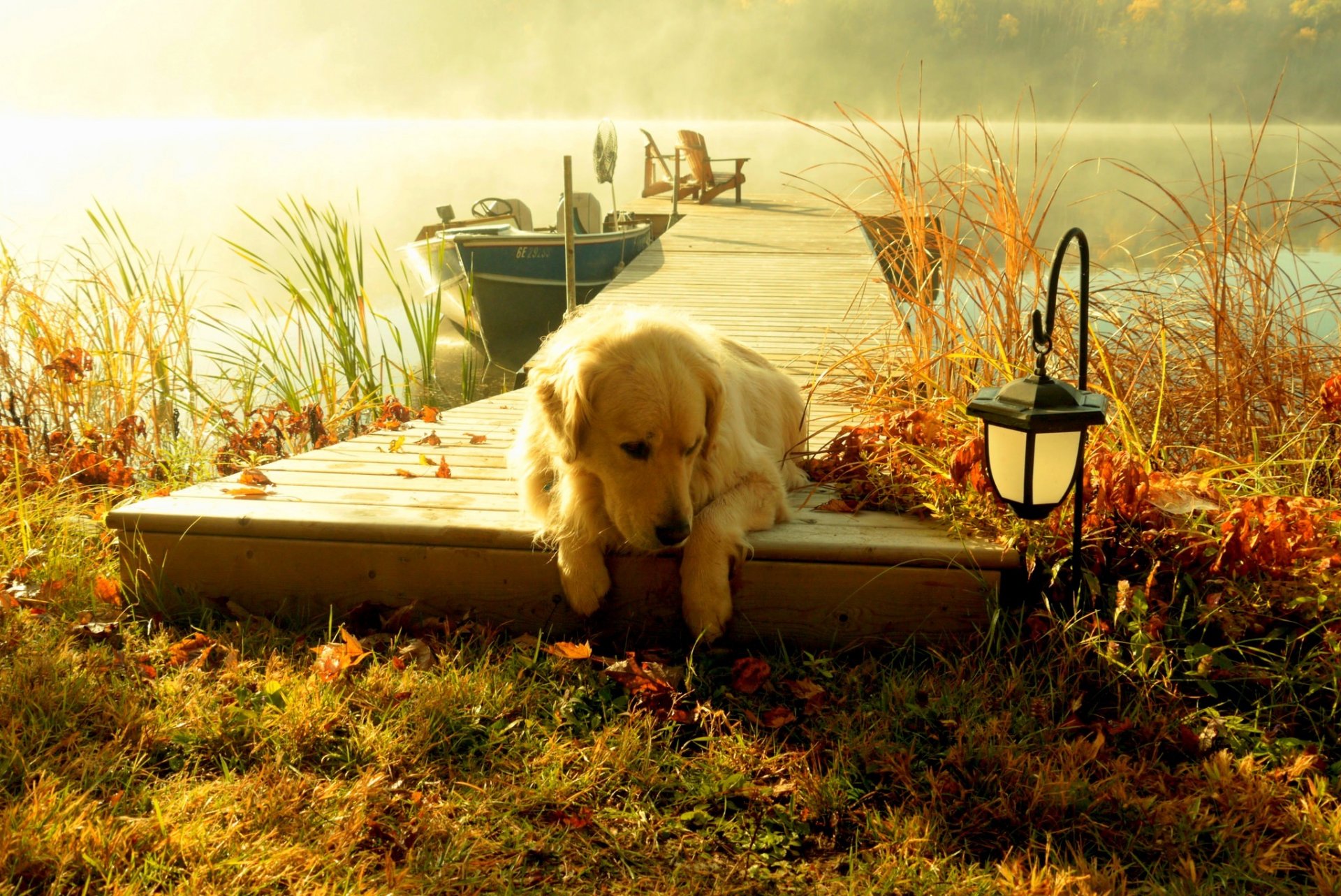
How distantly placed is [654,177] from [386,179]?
3392 centimetres

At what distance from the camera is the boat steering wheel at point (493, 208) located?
1719cm

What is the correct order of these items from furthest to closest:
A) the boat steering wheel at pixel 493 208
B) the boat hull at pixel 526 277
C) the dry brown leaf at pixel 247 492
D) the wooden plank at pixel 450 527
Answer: the boat steering wheel at pixel 493 208
the boat hull at pixel 526 277
the dry brown leaf at pixel 247 492
the wooden plank at pixel 450 527

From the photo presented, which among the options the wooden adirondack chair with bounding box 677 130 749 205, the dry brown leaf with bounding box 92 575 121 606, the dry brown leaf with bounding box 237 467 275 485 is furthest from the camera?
the wooden adirondack chair with bounding box 677 130 749 205

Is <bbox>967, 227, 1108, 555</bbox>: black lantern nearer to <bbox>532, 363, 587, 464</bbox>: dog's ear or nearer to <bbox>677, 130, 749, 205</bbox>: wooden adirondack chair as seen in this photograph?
<bbox>532, 363, 587, 464</bbox>: dog's ear

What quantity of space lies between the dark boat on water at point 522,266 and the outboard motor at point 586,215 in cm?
1

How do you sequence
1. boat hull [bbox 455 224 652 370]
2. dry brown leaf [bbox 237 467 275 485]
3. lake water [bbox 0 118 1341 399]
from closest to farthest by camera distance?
dry brown leaf [bbox 237 467 275 485], lake water [bbox 0 118 1341 399], boat hull [bbox 455 224 652 370]

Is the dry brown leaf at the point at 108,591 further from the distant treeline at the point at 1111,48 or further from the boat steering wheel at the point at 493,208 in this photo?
the distant treeline at the point at 1111,48

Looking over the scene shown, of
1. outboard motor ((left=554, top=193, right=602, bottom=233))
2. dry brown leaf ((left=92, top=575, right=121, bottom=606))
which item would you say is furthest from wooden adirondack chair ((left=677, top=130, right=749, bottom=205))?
dry brown leaf ((left=92, top=575, right=121, bottom=606))

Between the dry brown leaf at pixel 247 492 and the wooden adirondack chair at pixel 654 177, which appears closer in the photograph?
the dry brown leaf at pixel 247 492

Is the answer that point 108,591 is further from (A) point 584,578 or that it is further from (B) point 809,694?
(B) point 809,694

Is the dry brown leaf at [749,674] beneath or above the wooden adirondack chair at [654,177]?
beneath

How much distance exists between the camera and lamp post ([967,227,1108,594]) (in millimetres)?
2404

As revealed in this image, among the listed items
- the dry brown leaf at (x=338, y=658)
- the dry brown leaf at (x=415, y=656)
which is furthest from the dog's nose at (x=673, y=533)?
the dry brown leaf at (x=338, y=658)

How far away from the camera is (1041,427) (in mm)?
2375
